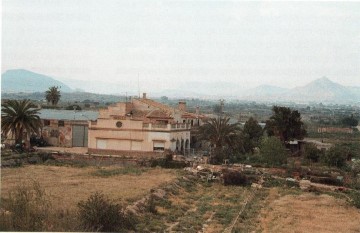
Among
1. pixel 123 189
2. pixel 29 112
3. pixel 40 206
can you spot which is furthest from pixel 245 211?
pixel 29 112

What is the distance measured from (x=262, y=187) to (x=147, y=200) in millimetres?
9063

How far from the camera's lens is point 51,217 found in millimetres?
13016

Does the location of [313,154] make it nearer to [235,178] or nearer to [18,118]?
[235,178]

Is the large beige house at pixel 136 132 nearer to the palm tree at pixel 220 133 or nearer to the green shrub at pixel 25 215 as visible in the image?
the palm tree at pixel 220 133

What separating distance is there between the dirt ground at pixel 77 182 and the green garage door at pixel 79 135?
35.3 feet

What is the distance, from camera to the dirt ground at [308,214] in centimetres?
1877

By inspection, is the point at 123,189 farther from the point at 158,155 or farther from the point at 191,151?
the point at 191,151

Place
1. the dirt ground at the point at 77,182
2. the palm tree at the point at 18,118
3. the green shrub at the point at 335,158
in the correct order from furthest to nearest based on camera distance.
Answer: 1. the green shrub at the point at 335,158
2. the palm tree at the point at 18,118
3. the dirt ground at the point at 77,182

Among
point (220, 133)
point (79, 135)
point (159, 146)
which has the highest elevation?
point (220, 133)

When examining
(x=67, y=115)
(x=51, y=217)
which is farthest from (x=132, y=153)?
(x=51, y=217)

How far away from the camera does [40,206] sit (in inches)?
572

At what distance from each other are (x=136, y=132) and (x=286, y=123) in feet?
40.5

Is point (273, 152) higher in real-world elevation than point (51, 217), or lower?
lower

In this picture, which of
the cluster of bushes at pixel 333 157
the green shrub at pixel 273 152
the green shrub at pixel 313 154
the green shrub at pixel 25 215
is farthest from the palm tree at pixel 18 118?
the green shrub at pixel 25 215
